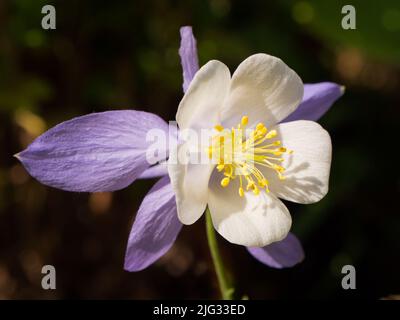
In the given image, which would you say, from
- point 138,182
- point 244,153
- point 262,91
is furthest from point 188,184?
point 138,182

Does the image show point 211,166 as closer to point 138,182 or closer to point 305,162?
point 305,162

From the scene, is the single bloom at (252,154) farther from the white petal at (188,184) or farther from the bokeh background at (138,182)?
the bokeh background at (138,182)

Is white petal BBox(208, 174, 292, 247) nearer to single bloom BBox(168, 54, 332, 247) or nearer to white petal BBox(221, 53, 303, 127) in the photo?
single bloom BBox(168, 54, 332, 247)

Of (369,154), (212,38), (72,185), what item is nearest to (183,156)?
(72,185)

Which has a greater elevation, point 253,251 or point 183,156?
point 183,156

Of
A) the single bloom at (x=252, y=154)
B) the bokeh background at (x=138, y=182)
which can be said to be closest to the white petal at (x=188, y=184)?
the single bloom at (x=252, y=154)

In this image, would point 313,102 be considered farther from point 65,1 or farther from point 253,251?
point 65,1
